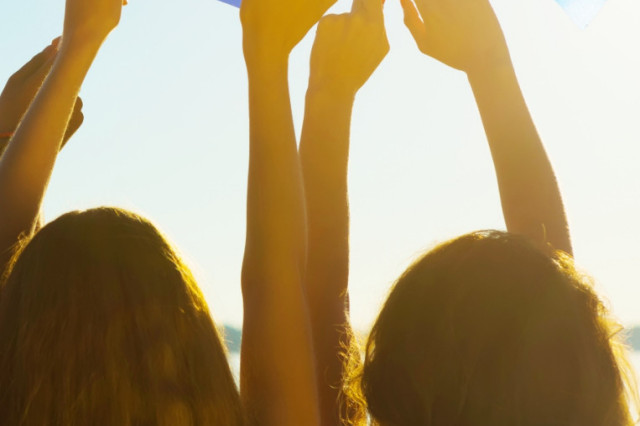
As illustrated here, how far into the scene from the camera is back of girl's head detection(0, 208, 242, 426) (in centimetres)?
120

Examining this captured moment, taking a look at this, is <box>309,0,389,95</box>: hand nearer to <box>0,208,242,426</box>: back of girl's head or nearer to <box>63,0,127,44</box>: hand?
<box>63,0,127,44</box>: hand

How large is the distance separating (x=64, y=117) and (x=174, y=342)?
590mm

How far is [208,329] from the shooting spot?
1.30 meters

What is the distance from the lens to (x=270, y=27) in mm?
1510

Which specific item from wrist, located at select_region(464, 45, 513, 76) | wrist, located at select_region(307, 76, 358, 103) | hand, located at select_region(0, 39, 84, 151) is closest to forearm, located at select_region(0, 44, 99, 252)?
hand, located at select_region(0, 39, 84, 151)

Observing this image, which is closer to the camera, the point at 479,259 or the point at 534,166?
the point at 479,259

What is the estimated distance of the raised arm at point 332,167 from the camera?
156 cm

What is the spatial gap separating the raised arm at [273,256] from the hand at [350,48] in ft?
0.89

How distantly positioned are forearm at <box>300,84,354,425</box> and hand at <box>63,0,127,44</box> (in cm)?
47

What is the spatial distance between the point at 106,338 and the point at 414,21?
1049mm

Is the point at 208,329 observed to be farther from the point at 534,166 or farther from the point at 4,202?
the point at 534,166

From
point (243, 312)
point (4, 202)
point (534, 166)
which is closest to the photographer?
point (243, 312)

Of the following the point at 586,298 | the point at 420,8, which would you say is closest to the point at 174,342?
the point at 586,298

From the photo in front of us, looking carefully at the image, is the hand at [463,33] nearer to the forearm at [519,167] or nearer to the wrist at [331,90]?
the forearm at [519,167]
